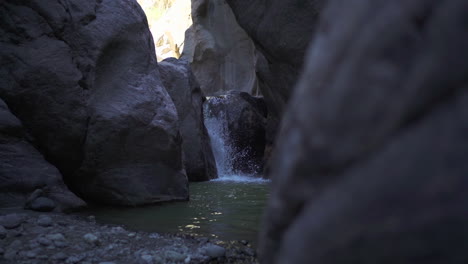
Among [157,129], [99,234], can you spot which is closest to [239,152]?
[157,129]

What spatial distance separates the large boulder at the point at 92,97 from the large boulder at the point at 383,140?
408cm

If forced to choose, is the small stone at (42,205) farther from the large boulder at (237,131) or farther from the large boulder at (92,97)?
the large boulder at (237,131)

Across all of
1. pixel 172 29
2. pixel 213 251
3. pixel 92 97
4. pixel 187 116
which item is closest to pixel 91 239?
pixel 213 251

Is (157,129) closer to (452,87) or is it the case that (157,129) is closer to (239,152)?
(452,87)

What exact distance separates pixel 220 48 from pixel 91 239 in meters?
18.4

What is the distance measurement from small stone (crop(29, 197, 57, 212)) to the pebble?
1152 mm

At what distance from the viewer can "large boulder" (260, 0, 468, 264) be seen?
23.5 inches

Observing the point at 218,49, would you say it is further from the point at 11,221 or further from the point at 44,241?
the point at 44,241

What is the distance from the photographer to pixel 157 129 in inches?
192

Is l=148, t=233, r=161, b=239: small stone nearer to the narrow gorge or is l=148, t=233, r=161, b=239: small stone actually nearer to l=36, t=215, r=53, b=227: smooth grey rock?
the narrow gorge

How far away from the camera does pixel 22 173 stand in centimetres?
391

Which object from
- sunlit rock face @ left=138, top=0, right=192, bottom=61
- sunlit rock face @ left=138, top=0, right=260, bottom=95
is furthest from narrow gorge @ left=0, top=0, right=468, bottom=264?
sunlit rock face @ left=138, top=0, right=192, bottom=61

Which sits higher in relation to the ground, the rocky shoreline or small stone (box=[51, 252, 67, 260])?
the rocky shoreline

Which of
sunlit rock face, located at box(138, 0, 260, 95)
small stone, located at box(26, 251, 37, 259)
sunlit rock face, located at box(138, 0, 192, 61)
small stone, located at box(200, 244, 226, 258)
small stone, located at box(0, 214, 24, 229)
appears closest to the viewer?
small stone, located at box(26, 251, 37, 259)
